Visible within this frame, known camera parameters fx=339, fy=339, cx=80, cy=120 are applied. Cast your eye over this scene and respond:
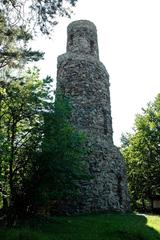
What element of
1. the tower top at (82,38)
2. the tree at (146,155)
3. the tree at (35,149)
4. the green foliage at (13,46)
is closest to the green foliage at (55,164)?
the tree at (35,149)

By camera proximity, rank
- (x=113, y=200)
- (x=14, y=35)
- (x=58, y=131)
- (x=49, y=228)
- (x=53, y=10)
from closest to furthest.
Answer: (x=53, y=10), (x=14, y=35), (x=49, y=228), (x=58, y=131), (x=113, y=200)

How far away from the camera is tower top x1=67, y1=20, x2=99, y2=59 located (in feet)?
78.3

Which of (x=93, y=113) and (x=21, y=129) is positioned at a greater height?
(x=93, y=113)

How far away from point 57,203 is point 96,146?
4.15 meters

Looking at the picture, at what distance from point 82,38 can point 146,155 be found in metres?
13.8

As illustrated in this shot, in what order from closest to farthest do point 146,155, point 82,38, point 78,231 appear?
point 78,231 → point 82,38 → point 146,155

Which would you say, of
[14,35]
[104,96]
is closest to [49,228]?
[14,35]

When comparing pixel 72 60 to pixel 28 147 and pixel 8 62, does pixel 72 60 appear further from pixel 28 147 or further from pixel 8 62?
pixel 8 62

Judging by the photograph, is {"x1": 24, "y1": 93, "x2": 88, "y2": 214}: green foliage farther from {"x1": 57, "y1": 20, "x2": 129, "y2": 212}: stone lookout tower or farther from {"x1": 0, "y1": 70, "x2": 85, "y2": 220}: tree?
{"x1": 57, "y1": 20, "x2": 129, "y2": 212}: stone lookout tower

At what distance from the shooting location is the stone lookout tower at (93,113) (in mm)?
19283

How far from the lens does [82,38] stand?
24.1 m

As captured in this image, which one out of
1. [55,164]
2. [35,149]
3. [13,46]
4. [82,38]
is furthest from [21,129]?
[82,38]

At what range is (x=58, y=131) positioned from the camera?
15266 millimetres

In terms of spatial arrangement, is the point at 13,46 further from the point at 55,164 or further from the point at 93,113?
the point at 93,113
